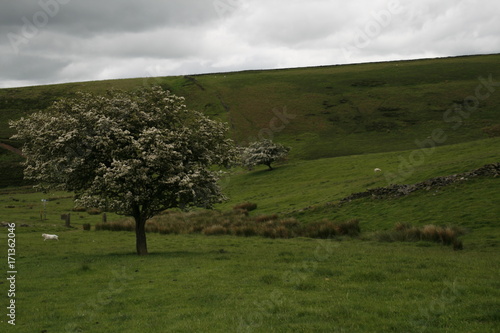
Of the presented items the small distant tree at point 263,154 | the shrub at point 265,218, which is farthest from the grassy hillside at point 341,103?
the shrub at point 265,218

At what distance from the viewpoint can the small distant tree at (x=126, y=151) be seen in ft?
76.0

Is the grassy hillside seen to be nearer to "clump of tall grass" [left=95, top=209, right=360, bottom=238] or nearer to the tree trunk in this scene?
"clump of tall grass" [left=95, top=209, right=360, bottom=238]

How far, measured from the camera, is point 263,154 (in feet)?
259

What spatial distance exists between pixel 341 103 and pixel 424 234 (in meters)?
103

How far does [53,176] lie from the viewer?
23.9 metres

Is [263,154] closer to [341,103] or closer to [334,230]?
[334,230]

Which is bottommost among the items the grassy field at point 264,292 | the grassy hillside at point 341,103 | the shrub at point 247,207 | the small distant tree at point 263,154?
the grassy field at point 264,292

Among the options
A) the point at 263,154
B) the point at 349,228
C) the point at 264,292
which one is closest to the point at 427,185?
the point at 349,228

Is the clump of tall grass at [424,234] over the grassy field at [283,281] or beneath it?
over

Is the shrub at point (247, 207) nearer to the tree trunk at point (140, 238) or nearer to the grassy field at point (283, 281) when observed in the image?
the grassy field at point (283, 281)

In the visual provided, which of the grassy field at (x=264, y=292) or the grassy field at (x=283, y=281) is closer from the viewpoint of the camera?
the grassy field at (x=264, y=292)

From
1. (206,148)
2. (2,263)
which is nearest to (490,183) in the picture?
(206,148)

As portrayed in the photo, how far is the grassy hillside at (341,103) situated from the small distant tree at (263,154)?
32.0 ft

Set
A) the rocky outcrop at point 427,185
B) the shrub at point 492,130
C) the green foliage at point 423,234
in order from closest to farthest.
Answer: the green foliage at point 423,234 → the rocky outcrop at point 427,185 → the shrub at point 492,130
